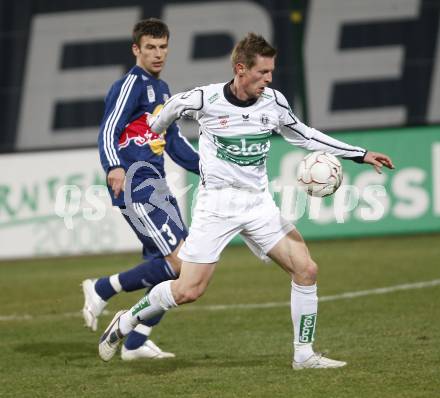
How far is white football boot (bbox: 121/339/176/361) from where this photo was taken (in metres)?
7.42

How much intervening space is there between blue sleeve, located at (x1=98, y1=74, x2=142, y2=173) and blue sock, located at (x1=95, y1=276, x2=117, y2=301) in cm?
93

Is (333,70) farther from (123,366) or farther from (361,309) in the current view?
(123,366)

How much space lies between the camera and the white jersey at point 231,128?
6.51 m

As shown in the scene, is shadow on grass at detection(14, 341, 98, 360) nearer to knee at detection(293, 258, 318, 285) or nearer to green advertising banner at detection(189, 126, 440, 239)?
knee at detection(293, 258, 318, 285)

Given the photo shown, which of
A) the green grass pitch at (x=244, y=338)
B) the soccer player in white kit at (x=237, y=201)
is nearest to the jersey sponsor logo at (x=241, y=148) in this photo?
the soccer player in white kit at (x=237, y=201)

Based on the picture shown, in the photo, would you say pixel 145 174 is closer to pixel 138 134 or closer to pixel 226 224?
pixel 138 134

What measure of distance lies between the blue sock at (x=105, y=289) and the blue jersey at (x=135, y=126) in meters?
0.62

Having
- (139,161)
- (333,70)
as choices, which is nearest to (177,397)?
(139,161)

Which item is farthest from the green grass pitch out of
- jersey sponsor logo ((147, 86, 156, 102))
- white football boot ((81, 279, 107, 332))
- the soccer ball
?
jersey sponsor logo ((147, 86, 156, 102))

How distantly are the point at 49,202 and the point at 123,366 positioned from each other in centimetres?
759

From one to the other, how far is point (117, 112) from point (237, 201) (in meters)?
1.23

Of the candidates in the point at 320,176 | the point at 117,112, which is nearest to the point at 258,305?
the point at 117,112

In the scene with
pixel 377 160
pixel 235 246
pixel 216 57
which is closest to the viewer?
pixel 377 160

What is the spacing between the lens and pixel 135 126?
746 centimetres
